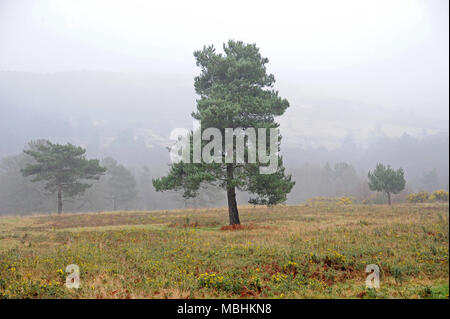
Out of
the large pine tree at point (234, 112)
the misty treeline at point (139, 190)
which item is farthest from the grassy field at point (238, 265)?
the misty treeline at point (139, 190)

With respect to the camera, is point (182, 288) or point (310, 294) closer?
point (310, 294)

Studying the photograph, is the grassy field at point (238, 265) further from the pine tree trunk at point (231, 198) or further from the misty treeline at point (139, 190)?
the misty treeline at point (139, 190)

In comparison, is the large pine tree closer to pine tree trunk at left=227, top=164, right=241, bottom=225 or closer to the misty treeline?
pine tree trunk at left=227, top=164, right=241, bottom=225

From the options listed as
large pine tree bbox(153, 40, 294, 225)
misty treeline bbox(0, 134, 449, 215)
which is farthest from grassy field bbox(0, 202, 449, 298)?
misty treeline bbox(0, 134, 449, 215)

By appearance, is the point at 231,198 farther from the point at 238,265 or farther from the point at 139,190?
the point at 139,190

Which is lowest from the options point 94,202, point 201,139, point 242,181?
point 94,202

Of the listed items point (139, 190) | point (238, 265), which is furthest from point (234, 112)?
point (139, 190)

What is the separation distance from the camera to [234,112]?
1811cm

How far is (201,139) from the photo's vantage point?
63.1 ft

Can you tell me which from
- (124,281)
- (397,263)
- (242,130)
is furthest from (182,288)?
(242,130)

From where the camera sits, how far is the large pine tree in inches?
730

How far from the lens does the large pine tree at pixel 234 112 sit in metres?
18.5
